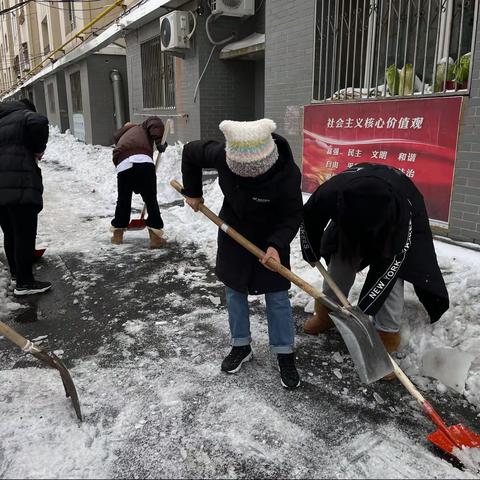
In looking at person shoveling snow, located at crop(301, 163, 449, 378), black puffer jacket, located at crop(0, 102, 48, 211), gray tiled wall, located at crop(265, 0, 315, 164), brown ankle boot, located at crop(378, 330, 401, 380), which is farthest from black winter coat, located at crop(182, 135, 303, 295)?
gray tiled wall, located at crop(265, 0, 315, 164)

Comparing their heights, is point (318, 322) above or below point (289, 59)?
below

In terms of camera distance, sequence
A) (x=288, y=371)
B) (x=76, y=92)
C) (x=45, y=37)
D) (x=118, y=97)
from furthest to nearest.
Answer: (x=45, y=37), (x=76, y=92), (x=118, y=97), (x=288, y=371)

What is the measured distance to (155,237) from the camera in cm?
536

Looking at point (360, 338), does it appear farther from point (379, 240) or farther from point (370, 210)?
point (370, 210)

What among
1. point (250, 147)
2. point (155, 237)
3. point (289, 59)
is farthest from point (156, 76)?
point (250, 147)

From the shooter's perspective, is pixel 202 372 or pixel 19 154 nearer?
pixel 202 372

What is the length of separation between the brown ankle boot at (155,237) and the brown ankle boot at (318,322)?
2.53 meters

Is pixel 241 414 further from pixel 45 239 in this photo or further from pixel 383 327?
pixel 45 239

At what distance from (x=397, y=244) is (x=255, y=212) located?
0.80 meters

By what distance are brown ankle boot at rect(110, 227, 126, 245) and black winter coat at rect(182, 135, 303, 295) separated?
2797 mm

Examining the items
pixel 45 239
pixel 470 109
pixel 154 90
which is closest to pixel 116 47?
pixel 154 90

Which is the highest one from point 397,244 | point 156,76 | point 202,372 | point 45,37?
point 45,37

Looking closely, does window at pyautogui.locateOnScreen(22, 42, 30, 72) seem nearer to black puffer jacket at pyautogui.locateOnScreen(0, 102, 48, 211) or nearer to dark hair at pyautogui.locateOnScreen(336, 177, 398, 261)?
black puffer jacket at pyautogui.locateOnScreen(0, 102, 48, 211)

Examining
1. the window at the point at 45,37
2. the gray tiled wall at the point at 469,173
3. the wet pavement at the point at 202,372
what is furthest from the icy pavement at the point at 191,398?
the window at the point at 45,37
